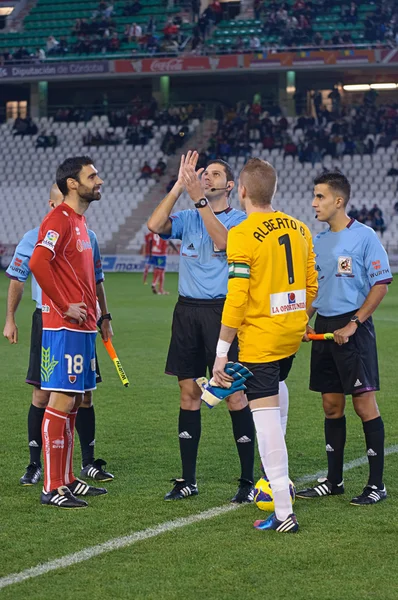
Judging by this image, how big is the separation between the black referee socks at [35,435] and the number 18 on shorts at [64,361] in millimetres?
680

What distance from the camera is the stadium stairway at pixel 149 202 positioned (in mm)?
36972

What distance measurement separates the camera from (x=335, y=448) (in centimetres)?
635

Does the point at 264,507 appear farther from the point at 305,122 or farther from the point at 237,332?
the point at 305,122

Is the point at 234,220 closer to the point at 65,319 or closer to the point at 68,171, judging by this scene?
the point at 68,171

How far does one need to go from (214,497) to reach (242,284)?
1.64 m

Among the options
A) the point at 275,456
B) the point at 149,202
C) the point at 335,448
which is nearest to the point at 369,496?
the point at 335,448

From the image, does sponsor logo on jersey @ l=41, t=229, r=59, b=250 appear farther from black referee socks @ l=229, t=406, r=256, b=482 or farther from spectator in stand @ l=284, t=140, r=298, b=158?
spectator in stand @ l=284, t=140, r=298, b=158

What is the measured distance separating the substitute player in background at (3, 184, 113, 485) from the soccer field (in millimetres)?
186

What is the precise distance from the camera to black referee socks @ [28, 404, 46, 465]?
681 centimetres

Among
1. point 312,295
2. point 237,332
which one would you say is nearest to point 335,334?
point 312,295

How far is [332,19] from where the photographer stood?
39906mm

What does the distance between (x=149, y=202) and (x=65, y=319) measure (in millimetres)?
32568

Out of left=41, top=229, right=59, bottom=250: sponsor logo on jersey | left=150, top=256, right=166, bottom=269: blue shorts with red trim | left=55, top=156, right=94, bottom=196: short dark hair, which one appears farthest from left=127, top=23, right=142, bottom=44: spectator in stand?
left=41, top=229, right=59, bottom=250: sponsor logo on jersey

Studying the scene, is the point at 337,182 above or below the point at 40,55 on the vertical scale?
below
